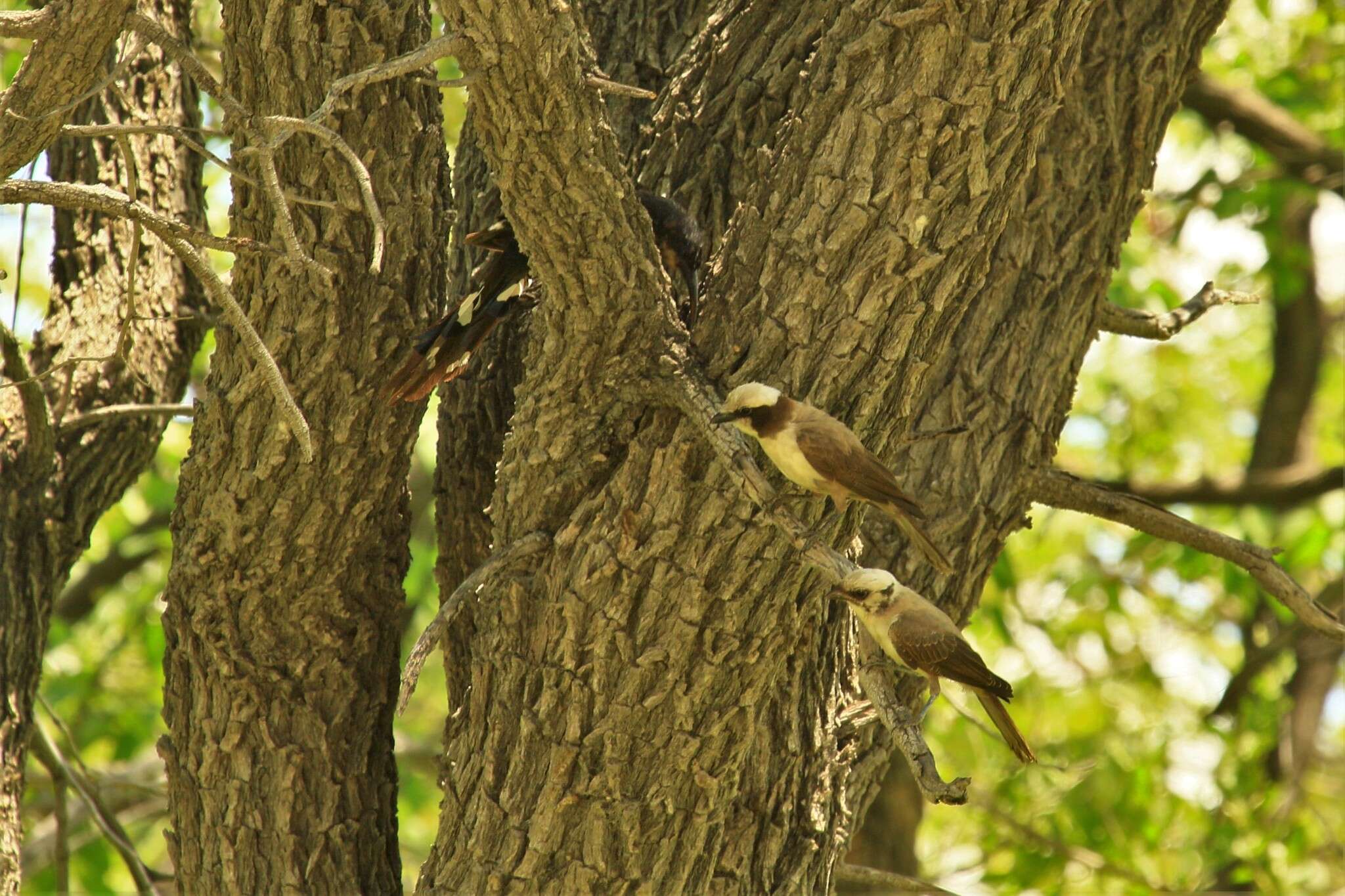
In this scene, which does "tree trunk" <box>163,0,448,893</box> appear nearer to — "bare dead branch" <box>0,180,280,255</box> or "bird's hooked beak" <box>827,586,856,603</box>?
"bare dead branch" <box>0,180,280,255</box>

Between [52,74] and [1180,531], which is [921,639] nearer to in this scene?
[1180,531]

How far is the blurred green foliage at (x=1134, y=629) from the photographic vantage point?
5801 millimetres

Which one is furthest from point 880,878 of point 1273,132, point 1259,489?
point 1273,132

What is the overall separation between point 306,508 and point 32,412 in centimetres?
81

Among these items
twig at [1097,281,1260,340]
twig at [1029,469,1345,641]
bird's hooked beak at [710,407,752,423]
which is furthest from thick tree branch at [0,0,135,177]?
twig at [1097,281,1260,340]

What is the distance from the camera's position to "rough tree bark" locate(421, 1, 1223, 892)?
2.55m

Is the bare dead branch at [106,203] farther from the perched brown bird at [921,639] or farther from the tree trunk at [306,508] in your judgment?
the perched brown bird at [921,639]

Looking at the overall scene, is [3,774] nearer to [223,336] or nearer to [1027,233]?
[223,336]

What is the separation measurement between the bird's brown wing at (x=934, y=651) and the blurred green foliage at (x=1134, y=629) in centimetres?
145

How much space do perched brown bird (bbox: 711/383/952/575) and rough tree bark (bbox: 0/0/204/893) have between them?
1.83 meters

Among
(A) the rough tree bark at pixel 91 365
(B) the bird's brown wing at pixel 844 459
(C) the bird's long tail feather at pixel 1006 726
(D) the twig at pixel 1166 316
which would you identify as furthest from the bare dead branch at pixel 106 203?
(D) the twig at pixel 1166 316

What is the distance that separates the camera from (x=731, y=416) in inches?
96.5

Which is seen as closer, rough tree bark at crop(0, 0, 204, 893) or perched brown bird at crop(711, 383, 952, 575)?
perched brown bird at crop(711, 383, 952, 575)

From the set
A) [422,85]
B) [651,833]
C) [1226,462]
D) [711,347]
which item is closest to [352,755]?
[651,833]
